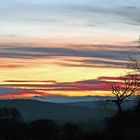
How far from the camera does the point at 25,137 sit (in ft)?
307

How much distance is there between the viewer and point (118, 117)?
193ft

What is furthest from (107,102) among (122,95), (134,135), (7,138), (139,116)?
(7,138)

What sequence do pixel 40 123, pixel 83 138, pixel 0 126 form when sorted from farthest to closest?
1. pixel 40 123
2. pixel 0 126
3. pixel 83 138

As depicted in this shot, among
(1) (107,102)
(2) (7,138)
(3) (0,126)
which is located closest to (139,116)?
(1) (107,102)

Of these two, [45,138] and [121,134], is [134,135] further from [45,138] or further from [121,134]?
[45,138]

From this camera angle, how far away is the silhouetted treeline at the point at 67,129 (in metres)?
49.4

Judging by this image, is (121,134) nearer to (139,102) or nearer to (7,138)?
(139,102)

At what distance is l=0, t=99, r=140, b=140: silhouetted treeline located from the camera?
49394 millimetres

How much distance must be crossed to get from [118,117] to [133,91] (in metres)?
7.07

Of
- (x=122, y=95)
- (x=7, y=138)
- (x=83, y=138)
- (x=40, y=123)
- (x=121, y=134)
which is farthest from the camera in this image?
(x=40, y=123)

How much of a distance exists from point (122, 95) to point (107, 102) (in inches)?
79.0

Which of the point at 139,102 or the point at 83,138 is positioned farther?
the point at 139,102

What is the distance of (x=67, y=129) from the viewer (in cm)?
10081

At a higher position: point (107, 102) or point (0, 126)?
point (107, 102)
